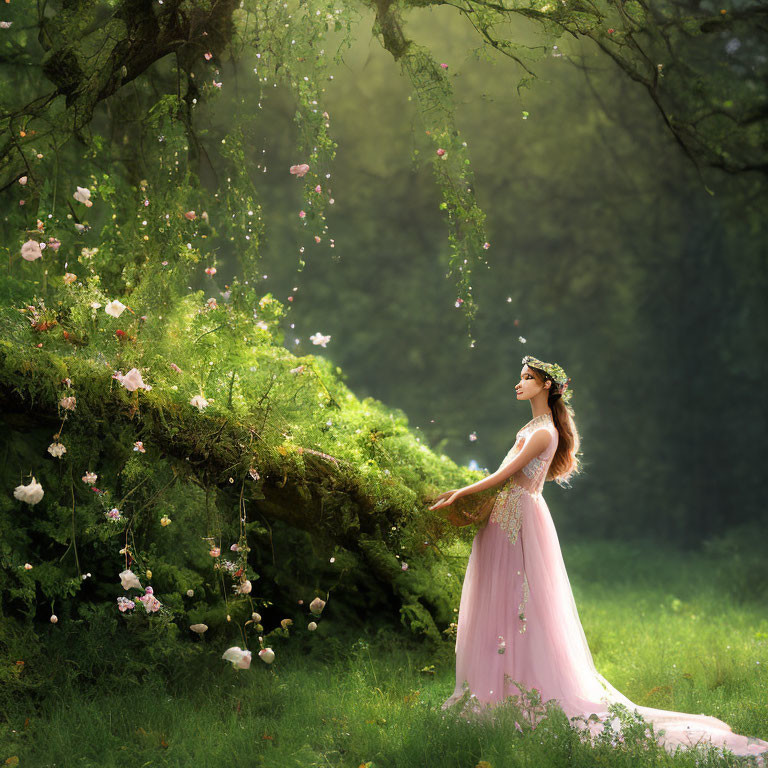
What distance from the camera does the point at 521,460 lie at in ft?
12.5

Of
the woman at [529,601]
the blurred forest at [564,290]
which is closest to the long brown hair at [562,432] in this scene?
the woman at [529,601]

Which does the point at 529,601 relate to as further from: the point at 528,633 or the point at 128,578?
the point at 128,578

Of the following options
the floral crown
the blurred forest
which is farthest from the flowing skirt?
the blurred forest

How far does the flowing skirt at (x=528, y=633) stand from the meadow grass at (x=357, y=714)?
0.83ft

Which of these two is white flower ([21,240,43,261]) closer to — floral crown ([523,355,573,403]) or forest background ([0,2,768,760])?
forest background ([0,2,768,760])

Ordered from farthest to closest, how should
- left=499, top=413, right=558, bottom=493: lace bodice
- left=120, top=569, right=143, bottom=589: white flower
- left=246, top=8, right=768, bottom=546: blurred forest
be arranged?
left=246, top=8, right=768, bottom=546: blurred forest
left=499, top=413, right=558, bottom=493: lace bodice
left=120, top=569, right=143, bottom=589: white flower

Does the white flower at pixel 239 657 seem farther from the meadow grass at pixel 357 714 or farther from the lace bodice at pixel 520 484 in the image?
the lace bodice at pixel 520 484

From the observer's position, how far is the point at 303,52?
12.5 feet

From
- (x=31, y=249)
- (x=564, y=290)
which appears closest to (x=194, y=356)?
(x=31, y=249)

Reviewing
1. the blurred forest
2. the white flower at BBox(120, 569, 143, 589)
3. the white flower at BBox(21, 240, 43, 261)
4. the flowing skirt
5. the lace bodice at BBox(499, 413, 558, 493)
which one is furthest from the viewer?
the blurred forest

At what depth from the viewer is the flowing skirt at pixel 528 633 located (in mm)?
3740

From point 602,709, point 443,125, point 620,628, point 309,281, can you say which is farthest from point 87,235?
point 309,281

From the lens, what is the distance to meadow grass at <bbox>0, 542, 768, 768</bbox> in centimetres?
326

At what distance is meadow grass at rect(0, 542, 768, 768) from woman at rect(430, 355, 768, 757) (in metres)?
0.27
